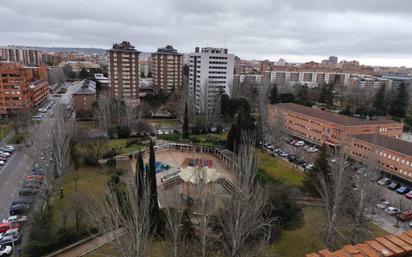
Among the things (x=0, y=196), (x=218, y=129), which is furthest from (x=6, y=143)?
(x=218, y=129)

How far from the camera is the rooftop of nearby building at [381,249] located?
6.12 metres

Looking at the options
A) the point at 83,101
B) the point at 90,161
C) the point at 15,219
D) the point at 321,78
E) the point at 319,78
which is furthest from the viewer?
the point at 319,78

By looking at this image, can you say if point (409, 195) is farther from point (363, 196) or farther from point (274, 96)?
point (274, 96)

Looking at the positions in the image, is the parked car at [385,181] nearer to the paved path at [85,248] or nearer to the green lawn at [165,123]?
the paved path at [85,248]

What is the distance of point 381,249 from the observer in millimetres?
6320

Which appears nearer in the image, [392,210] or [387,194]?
[392,210]

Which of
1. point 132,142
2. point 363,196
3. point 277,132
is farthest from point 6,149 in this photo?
point 363,196

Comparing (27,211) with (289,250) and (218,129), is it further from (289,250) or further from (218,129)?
(218,129)

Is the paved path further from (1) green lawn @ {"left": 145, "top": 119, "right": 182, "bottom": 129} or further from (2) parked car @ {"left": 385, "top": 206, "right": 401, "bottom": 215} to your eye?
(1) green lawn @ {"left": 145, "top": 119, "right": 182, "bottom": 129}

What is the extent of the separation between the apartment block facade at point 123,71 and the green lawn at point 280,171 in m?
34.1

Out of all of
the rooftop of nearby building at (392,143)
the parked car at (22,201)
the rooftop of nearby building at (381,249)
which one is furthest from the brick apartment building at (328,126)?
the rooftop of nearby building at (381,249)

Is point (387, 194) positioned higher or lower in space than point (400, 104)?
lower

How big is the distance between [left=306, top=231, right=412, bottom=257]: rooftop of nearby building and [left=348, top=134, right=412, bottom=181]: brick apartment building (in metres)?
22.6

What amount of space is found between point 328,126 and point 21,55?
120 metres
